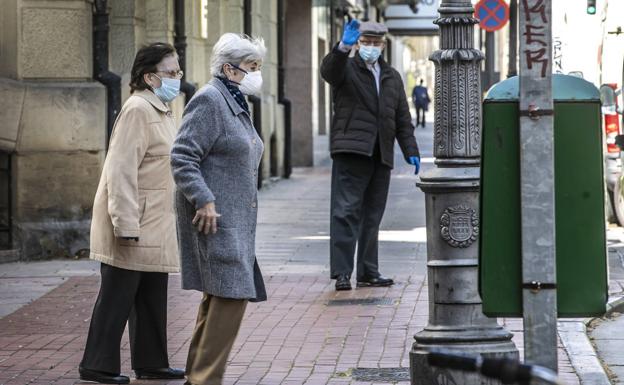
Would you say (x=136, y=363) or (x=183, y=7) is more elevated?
(x=183, y=7)

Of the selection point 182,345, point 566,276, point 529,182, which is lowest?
point 182,345

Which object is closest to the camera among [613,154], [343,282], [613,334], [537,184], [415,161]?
[537,184]

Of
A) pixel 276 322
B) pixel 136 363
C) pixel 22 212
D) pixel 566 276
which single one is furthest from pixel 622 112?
pixel 566 276

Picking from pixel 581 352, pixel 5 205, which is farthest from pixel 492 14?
pixel 581 352

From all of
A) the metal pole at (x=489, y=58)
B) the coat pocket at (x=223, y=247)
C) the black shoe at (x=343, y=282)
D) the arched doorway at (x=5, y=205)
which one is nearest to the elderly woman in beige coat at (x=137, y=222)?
the coat pocket at (x=223, y=247)

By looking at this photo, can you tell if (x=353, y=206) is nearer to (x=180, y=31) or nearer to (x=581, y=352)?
(x=581, y=352)

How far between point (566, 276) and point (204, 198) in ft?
7.28

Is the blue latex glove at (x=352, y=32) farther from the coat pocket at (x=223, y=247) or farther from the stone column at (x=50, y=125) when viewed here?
the stone column at (x=50, y=125)

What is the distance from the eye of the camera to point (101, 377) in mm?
7617

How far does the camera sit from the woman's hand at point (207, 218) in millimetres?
6809

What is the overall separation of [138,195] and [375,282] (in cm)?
387

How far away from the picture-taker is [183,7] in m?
17.1

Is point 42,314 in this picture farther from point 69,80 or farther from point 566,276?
point 566,276

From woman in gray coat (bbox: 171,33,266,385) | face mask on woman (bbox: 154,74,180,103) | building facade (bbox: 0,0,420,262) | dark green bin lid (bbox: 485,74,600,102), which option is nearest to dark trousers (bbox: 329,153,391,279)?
building facade (bbox: 0,0,420,262)
